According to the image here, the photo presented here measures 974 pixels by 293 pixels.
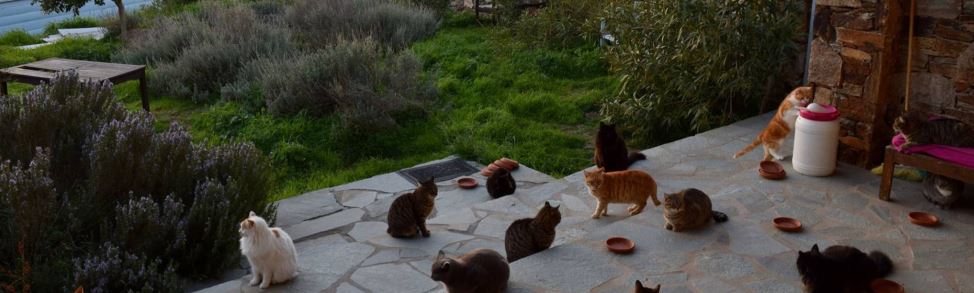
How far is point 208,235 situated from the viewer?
5.36m

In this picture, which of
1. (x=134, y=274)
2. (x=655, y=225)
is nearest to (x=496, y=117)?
(x=655, y=225)

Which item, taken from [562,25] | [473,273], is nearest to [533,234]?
[473,273]

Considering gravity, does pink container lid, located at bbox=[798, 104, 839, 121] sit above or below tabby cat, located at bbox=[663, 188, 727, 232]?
above

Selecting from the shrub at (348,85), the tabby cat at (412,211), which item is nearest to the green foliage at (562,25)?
the shrub at (348,85)

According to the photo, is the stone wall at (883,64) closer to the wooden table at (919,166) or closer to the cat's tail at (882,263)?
the wooden table at (919,166)

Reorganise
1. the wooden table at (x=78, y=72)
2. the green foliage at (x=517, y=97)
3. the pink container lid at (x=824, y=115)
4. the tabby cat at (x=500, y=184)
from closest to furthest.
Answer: the pink container lid at (x=824, y=115) < the tabby cat at (x=500, y=184) < the green foliage at (x=517, y=97) < the wooden table at (x=78, y=72)

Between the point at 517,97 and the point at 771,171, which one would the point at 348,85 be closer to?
the point at 517,97

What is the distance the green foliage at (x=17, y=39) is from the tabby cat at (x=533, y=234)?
1152cm

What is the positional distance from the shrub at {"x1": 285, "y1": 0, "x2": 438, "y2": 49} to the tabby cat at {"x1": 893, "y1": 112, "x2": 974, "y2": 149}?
25.5ft

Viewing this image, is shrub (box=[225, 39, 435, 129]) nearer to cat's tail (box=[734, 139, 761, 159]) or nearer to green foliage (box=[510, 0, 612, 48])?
green foliage (box=[510, 0, 612, 48])

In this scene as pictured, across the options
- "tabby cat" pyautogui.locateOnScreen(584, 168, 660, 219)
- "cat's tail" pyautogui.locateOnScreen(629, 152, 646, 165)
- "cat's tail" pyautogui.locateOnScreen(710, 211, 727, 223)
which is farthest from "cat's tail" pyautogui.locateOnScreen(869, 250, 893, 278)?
"cat's tail" pyautogui.locateOnScreen(629, 152, 646, 165)

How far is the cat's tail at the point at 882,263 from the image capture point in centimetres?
433

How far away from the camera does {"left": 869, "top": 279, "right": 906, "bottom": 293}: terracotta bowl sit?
4156 millimetres

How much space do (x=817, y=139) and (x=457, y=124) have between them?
374 cm
